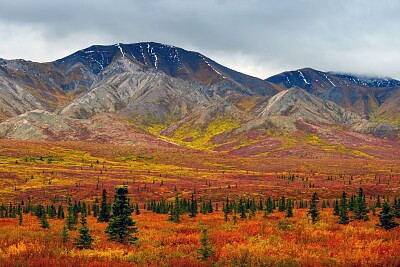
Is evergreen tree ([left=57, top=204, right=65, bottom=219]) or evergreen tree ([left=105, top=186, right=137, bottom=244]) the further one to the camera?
evergreen tree ([left=57, top=204, right=65, bottom=219])

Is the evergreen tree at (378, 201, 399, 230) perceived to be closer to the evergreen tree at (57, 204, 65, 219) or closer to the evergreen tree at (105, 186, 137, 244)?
the evergreen tree at (105, 186, 137, 244)

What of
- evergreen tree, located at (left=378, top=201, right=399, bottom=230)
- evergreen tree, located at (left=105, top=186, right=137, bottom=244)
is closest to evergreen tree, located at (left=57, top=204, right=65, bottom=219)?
evergreen tree, located at (left=105, top=186, right=137, bottom=244)

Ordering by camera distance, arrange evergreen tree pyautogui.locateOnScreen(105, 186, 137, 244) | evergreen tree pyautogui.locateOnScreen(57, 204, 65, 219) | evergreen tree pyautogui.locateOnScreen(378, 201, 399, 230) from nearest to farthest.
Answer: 1. evergreen tree pyautogui.locateOnScreen(105, 186, 137, 244)
2. evergreen tree pyautogui.locateOnScreen(378, 201, 399, 230)
3. evergreen tree pyautogui.locateOnScreen(57, 204, 65, 219)

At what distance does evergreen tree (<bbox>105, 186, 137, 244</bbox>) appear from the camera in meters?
20.5

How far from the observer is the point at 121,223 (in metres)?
20.8

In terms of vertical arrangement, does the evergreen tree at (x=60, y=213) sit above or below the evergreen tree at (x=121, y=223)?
below

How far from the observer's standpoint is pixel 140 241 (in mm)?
20219

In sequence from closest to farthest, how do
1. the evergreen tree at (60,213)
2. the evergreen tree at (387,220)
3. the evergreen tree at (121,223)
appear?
the evergreen tree at (121,223) < the evergreen tree at (387,220) < the evergreen tree at (60,213)

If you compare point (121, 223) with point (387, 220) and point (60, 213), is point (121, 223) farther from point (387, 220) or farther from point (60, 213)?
point (60, 213)

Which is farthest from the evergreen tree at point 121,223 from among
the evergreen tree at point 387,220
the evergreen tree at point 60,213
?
the evergreen tree at point 60,213

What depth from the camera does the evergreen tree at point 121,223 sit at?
A: 20.5m

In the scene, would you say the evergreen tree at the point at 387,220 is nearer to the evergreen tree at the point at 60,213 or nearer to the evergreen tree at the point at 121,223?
the evergreen tree at the point at 121,223

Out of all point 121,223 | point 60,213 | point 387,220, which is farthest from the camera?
point 60,213

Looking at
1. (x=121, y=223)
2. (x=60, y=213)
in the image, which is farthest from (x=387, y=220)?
(x=60, y=213)
